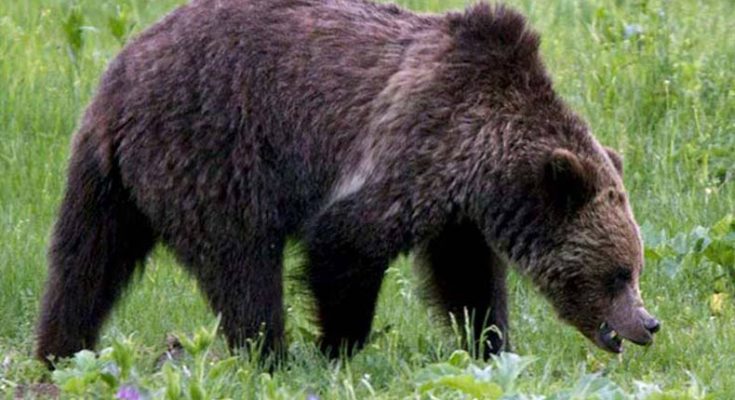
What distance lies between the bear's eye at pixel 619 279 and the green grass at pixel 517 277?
0.35 m

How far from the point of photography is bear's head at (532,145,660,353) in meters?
6.36

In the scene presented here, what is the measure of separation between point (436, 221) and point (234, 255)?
2.64 feet

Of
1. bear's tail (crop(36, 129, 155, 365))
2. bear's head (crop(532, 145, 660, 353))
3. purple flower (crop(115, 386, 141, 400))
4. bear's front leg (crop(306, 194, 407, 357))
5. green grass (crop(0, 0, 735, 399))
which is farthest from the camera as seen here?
bear's tail (crop(36, 129, 155, 365))

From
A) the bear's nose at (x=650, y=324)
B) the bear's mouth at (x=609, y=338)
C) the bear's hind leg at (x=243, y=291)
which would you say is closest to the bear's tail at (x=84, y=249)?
the bear's hind leg at (x=243, y=291)

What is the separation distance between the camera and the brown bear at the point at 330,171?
6.32m

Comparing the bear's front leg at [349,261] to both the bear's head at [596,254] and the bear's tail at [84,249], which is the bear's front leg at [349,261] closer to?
the bear's head at [596,254]

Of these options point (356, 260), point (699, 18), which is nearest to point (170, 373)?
point (356, 260)

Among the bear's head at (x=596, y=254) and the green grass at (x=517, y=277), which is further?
the bear's head at (x=596, y=254)

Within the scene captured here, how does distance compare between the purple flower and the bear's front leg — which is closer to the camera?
the purple flower

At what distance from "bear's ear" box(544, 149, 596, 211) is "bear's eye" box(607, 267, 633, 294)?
0.30m

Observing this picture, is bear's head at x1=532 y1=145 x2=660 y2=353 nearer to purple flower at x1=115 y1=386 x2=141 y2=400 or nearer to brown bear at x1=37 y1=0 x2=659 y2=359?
brown bear at x1=37 y1=0 x2=659 y2=359

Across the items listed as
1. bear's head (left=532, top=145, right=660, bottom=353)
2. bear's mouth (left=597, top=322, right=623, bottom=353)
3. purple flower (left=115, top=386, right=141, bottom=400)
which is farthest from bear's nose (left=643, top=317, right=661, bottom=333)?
purple flower (left=115, top=386, right=141, bottom=400)

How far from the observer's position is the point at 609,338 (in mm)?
6449

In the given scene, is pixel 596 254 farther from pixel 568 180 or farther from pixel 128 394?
pixel 128 394
